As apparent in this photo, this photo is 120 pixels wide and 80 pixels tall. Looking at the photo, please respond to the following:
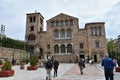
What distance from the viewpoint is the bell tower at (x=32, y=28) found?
158ft

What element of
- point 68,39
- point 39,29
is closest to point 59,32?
point 68,39

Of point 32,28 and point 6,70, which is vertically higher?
point 32,28

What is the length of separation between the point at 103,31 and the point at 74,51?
9.80 meters

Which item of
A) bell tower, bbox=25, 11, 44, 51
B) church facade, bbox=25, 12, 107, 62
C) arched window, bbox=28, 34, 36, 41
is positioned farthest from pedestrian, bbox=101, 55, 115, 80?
arched window, bbox=28, 34, 36, 41

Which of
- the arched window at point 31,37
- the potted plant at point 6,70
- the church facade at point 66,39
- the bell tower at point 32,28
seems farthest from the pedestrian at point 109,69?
the arched window at point 31,37

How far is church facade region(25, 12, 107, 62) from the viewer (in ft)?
146

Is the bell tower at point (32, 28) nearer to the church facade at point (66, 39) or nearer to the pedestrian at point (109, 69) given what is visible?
the church facade at point (66, 39)

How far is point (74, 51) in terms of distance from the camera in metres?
45.1

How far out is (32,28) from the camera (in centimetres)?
4969

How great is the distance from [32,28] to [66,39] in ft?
37.3

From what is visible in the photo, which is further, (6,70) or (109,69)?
(6,70)

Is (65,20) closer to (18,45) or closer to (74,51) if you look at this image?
(74,51)

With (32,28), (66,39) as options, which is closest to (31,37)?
(32,28)

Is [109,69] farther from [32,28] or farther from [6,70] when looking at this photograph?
[32,28]
